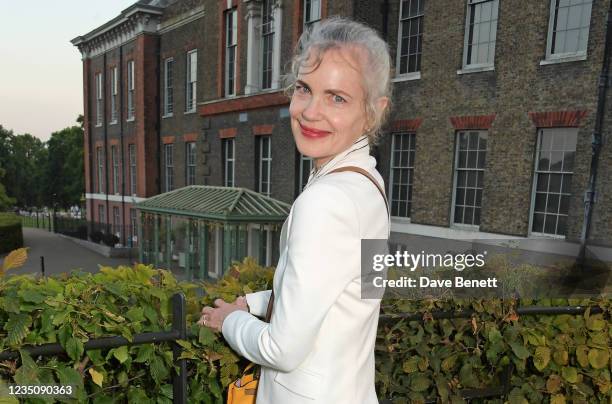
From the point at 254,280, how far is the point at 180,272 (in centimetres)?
1710

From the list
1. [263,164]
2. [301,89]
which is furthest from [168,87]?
[301,89]

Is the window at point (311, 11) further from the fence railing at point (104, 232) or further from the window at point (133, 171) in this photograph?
the fence railing at point (104, 232)

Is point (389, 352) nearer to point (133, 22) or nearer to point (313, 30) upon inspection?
point (313, 30)

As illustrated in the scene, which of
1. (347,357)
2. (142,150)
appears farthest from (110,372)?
(142,150)

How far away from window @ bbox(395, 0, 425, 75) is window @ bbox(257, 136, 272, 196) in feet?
19.9

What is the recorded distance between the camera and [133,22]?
81.7 feet

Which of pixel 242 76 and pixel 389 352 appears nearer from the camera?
pixel 389 352

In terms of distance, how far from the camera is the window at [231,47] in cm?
1797

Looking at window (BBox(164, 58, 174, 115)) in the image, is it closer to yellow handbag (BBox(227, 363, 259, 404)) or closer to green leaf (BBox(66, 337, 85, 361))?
green leaf (BBox(66, 337, 85, 361))

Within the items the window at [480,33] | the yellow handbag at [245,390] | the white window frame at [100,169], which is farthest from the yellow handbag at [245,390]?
the white window frame at [100,169]

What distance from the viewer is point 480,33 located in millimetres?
11523

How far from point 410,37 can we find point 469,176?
180 inches

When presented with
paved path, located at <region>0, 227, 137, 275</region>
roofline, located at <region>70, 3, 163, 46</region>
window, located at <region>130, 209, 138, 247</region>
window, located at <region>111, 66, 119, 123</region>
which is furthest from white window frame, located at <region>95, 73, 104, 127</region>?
paved path, located at <region>0, 227, 137, 275</region>

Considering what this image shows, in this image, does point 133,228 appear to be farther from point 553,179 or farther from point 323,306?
point 323,306
